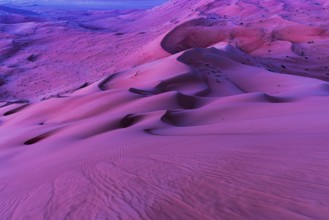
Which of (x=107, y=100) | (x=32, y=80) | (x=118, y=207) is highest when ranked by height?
(x=118, y=207)

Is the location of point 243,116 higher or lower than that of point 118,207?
lower

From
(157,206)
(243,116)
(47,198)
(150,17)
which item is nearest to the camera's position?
(157,206)

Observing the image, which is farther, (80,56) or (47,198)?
(80,56)

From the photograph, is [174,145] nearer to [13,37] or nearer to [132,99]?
[132,99]

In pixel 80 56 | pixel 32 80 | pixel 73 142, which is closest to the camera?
pixel 73 142

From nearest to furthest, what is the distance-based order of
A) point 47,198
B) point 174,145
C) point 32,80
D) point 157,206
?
point 157,206 → point 47,198 → point 174,145 → point 32,80

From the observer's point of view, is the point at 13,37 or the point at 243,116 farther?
the point at 13,37

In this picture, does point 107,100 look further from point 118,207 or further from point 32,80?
point 32,80

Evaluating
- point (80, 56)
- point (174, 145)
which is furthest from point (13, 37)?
point (174, 145)

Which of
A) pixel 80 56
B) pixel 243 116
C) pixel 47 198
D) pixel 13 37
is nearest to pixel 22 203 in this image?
pixel 47 198
